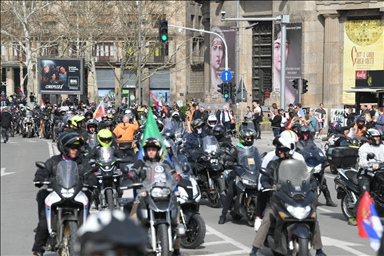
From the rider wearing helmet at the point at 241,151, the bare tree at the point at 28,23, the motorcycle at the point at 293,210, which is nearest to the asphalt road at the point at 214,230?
the rider wearing helmet at the point at 241,151

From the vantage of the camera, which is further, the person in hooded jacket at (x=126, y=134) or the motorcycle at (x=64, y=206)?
the person in hooded jacket at (x=126, y=134)

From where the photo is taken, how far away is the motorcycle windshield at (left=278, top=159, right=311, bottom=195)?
8664 millimetres

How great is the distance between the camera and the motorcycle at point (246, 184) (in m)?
12.1

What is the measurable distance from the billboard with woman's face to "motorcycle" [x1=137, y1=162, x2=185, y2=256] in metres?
39.2

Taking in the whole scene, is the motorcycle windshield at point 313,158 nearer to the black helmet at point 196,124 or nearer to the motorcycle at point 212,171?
the motorcycle at point 212,171

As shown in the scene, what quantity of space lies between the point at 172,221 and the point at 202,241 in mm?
1905

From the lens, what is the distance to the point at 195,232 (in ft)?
33.9

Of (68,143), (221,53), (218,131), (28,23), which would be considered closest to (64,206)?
(68,143)

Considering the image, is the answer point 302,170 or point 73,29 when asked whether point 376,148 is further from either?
point 73,29

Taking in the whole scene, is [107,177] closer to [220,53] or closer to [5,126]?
[5,126]

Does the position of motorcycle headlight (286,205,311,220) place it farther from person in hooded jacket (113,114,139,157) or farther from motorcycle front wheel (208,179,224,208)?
person in hooded jacket (113,114,139,157)

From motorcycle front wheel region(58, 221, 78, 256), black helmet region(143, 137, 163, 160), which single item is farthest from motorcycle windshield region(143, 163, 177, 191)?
motorcycle front wheel region(58, 221, 78, 256)

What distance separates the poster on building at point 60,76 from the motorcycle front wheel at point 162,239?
122 ft

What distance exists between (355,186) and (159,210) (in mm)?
5086
